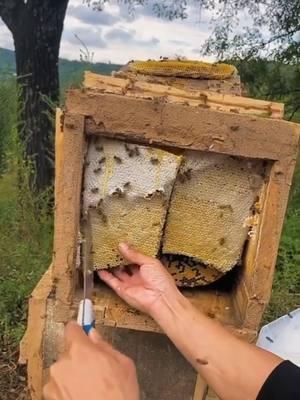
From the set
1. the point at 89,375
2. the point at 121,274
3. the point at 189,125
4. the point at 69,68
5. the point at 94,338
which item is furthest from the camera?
the point at 69,68

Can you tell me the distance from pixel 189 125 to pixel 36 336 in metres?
0.87

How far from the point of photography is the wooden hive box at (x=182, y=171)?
66.0 inches

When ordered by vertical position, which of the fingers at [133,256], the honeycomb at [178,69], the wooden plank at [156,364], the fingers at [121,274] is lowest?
the wooden plank at [156,364]

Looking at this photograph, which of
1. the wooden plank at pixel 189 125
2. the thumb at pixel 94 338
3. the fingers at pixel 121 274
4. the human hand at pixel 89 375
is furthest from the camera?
the fingers at pixel 121 274

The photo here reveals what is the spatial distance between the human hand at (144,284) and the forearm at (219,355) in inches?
2.2

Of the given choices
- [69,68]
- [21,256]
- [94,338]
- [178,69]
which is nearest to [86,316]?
[94,338]

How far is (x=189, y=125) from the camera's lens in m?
1.68

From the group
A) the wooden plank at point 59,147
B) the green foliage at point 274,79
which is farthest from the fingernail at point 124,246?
the green foliage at point 274,79

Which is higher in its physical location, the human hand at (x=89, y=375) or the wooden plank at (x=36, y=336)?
the human hand at (x=89, y=375)

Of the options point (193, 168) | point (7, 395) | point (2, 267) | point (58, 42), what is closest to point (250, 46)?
point (58, 42)

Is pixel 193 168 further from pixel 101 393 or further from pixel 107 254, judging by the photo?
pixel 101 393

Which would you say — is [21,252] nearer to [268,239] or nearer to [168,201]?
[168,201]

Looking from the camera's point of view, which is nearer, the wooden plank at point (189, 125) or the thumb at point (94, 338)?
the thumb at point (94, 338)

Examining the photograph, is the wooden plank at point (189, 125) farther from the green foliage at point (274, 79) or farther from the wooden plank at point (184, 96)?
the green foliage at point (274, 79)
